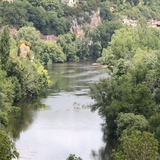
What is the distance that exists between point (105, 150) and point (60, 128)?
6521mm

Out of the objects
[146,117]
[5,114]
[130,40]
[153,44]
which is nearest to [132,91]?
[146,117]

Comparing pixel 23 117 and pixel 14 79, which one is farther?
pixel 14 79

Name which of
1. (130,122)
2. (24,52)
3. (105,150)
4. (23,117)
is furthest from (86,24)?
(130,122)

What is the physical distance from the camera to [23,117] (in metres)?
49.2

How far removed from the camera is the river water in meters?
39.1

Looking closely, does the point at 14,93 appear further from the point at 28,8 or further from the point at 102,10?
the point at 102,10

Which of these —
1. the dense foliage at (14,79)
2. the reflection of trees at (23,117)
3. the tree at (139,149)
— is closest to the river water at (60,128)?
the reflection of trees at (23,117)

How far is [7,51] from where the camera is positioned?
184ft

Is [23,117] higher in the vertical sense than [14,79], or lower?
lower

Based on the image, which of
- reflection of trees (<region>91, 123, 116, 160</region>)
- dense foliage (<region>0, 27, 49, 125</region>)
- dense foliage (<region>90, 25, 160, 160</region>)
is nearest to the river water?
reflection of trees (<region>91, 123, 116, 160</region>)

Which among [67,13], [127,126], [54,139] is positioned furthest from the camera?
[67,13]

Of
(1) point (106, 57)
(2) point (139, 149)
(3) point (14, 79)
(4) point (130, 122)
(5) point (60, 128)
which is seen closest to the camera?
(2) point (139, 149)

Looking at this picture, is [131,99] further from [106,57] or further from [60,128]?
[106,57]

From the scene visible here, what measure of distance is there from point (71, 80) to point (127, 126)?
32.7 m
